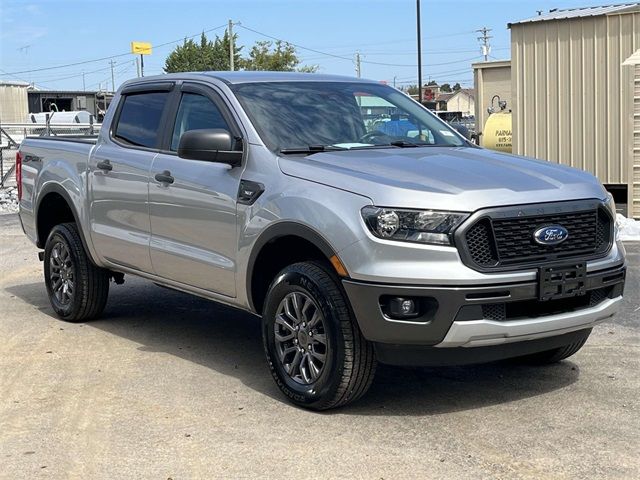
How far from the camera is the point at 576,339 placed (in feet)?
17.4

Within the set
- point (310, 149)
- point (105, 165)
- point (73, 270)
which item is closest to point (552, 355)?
point (310, 149)

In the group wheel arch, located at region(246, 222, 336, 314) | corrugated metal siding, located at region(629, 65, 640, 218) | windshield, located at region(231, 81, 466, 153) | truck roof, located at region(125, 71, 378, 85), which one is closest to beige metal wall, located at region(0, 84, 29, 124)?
corrugated metal siding, located at region(629, 65, 640, 218)

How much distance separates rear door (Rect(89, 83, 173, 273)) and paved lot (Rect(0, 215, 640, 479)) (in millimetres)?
729

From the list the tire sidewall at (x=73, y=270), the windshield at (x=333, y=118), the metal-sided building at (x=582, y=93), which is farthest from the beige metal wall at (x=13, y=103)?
the windshield at (x=333, y=118)

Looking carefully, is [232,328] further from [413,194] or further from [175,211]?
[413,194]

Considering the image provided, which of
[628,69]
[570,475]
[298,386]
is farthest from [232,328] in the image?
[628,69]

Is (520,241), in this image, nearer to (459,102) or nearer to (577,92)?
(577,92)

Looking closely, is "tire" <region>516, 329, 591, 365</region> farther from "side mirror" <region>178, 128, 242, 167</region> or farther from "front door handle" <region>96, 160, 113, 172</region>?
"front door handle" <region>96, 160, 113, 172</region>

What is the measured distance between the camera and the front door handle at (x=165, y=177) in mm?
6109

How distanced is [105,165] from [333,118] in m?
1.93

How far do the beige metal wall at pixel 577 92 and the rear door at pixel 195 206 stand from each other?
9.95 metres

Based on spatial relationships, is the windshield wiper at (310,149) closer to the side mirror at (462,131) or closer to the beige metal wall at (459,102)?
the side mirror at (462,131)

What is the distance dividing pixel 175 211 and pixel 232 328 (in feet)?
5.08

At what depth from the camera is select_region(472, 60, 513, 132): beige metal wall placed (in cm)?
2342
